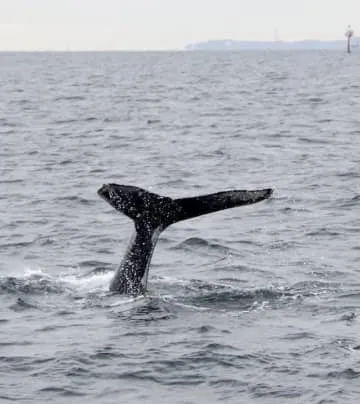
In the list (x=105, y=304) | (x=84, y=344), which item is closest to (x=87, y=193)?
(x=105, y=304)

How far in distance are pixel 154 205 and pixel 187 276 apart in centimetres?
256

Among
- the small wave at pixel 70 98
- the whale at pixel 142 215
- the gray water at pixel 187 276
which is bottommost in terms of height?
the small wave at pixel 70 98

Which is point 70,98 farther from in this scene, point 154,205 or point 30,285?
point 154,205

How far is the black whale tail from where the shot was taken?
45.8ft

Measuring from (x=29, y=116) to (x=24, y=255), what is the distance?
30690 millimetres

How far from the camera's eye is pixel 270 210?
2289 cm

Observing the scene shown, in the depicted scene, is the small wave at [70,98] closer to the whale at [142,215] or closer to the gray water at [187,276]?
the gray water at [187,276]

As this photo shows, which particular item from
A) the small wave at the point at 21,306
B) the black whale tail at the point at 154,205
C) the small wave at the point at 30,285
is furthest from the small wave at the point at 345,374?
the small wave at the point at 30,285

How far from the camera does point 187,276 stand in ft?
55.1

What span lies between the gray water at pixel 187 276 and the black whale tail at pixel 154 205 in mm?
1066

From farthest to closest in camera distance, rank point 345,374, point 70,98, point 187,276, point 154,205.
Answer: point 70,98
point 187,276
point 154,205
point 345,374

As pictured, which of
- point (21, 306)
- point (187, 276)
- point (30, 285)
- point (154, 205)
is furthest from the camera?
point (187, 276)

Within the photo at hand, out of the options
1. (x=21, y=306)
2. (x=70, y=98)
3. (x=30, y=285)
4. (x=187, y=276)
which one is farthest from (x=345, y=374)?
(x=70, y=98)

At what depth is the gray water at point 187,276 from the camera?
1201 centimetres
